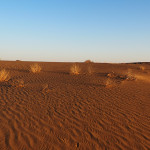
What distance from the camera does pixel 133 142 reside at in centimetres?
385

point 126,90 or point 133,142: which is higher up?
point 126,90

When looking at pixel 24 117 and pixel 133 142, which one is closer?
pixel 133 142

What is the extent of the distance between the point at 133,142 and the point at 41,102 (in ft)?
12.5

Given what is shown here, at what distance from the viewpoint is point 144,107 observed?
5.95 metres

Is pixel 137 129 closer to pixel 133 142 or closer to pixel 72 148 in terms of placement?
pixel 133 142

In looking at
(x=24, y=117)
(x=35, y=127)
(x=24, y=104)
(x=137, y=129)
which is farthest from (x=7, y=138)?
(x=137, y=129)

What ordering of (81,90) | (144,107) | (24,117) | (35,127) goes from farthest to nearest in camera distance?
(81,90) < (144,107) < (24,117) < (35,127)

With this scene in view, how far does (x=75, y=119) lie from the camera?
487 cm

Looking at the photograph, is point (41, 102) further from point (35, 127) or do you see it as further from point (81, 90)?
point (81, 90)

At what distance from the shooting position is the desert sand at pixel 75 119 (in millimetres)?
3752

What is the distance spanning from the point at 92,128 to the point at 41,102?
105 inches

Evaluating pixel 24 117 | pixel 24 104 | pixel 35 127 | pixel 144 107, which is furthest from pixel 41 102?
pixel 144 107

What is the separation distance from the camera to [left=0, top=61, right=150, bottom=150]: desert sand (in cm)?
375

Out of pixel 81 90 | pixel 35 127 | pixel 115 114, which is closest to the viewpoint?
pixel 35 127
